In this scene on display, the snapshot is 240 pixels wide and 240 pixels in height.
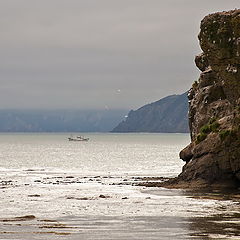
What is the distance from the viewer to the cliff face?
306 feet

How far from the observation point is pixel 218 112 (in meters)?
107

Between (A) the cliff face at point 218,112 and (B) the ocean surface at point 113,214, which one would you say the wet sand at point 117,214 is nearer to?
(B) the ocean surface at point 113,214

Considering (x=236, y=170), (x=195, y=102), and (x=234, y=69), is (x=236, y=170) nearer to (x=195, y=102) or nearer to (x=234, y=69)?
(x=234, y=69)

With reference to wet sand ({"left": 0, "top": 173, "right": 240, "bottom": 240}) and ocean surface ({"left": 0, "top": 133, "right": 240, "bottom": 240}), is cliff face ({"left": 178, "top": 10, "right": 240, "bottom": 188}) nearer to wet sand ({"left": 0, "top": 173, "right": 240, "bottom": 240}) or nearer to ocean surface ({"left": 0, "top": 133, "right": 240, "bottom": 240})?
wet sand ({"left": 0, "top": 173, "right": 240, "bottom": 240})

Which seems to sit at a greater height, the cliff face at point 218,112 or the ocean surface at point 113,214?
the cliff face at point 218,112

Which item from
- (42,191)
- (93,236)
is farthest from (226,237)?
(42,191)

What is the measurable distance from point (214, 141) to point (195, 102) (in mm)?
20864

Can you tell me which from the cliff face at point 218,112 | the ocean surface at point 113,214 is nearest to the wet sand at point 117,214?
the ocean surface at point 113,214

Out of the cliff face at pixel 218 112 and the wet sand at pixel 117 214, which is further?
the cliff face at pixel 218 112

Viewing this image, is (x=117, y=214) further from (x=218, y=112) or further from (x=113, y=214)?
(x=218, y=112)

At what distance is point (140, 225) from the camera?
5775cm

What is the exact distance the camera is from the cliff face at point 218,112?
3676 inches

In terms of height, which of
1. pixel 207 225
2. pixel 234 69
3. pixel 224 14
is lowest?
pixel 207 225

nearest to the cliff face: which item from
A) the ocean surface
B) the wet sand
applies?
the wet sand
